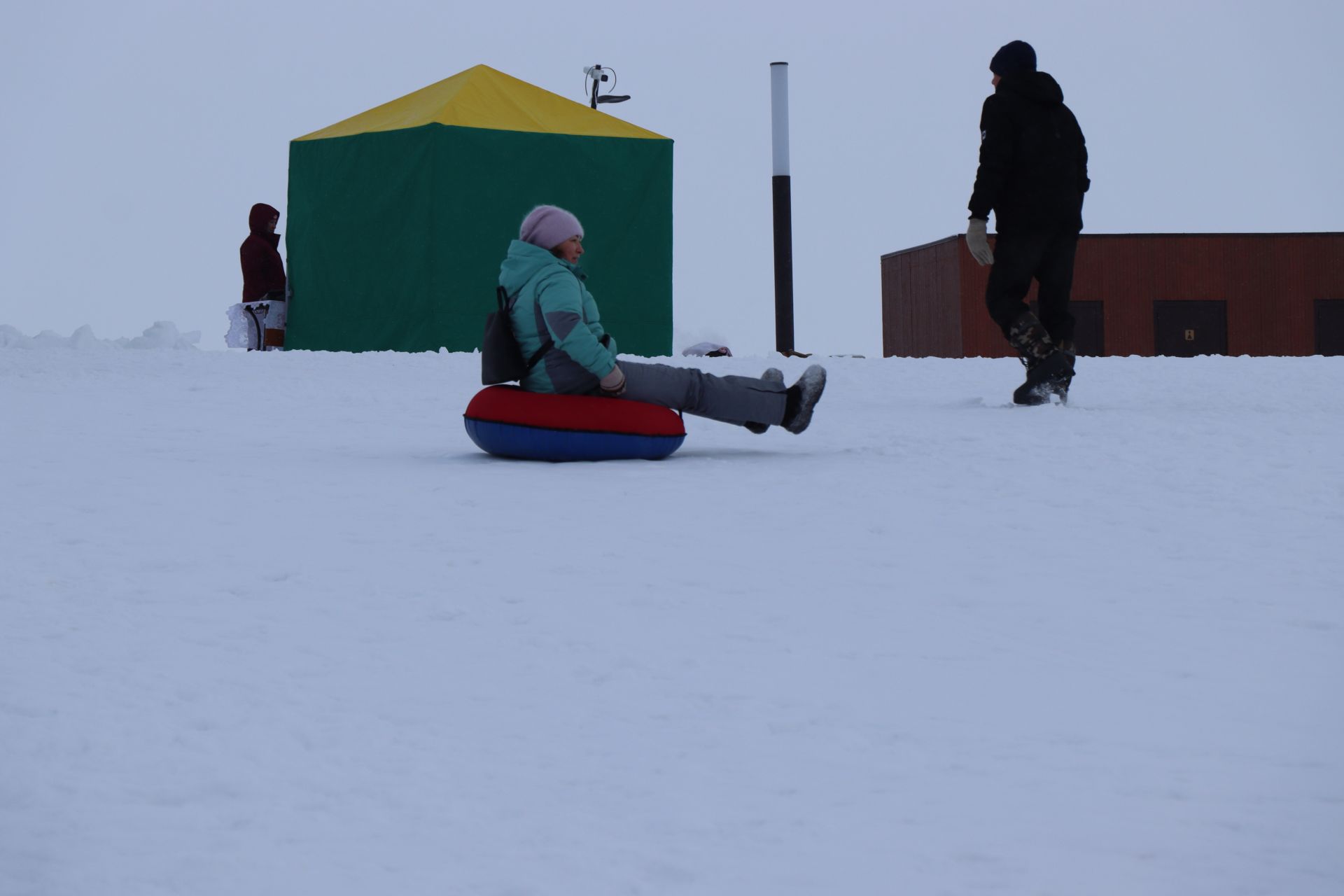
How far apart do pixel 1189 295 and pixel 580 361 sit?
1472cm

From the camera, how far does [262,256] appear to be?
12.0 metres

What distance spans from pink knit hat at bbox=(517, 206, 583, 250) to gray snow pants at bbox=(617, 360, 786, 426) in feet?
1.67

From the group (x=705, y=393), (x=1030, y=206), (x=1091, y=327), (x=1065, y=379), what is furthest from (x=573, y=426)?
(x=1091, y=327)

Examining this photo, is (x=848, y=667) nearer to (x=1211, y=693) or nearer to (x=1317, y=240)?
(x=1211, y=693)

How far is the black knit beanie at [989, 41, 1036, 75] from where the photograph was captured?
715 centimetres

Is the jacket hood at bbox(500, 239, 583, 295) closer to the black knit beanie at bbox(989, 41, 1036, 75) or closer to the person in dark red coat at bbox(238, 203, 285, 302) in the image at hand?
the black knit beanie at bbox(989, 41, 1036, 75)

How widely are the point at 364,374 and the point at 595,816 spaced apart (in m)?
6.89

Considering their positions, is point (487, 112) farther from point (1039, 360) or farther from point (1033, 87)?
point (1039, 360)

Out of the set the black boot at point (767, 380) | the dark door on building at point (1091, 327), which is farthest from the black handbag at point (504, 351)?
the dark door on building at point (1091, 327)

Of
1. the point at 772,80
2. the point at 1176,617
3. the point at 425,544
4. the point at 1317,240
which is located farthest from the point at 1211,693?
the point at 1317,240

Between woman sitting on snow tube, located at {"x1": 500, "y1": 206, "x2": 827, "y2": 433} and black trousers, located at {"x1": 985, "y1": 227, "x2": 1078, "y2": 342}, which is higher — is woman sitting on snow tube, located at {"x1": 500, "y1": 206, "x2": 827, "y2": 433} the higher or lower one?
the lower one

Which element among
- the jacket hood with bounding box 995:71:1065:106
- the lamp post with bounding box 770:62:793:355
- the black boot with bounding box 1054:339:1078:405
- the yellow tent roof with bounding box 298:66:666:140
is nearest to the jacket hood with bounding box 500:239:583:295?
the black boot with bounding box 1054:339:1078:405

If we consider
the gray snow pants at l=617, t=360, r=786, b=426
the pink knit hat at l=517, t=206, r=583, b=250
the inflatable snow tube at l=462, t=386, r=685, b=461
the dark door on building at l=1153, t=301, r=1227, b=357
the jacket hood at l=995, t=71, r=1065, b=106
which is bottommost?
the inflatable snow tube at l=462, t=386, r=685, b=461

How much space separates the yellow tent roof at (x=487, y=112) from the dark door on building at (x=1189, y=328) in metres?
8.74
